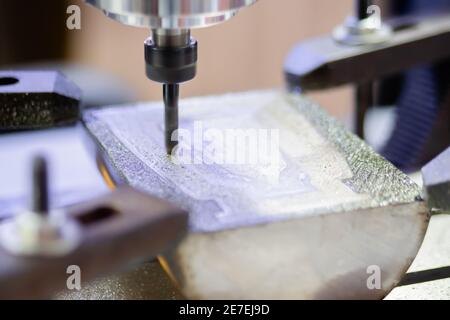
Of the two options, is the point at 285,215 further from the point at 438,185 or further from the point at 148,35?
the point at 148,35

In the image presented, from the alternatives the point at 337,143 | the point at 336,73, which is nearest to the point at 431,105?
the point at 336,73

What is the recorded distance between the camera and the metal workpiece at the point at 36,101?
2.29 feet

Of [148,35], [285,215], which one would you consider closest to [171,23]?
[285,215]

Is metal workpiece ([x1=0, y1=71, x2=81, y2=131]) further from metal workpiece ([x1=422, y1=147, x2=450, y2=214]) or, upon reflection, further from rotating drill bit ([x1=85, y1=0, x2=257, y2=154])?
metal workpiece ([x1=422, y1=147, x2=450, y2=214])

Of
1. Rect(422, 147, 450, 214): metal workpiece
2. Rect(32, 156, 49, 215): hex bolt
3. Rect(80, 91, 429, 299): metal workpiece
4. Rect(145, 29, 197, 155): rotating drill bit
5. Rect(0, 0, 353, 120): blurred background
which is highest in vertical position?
Rect(145, 29, 197, 155): rotating drill bit

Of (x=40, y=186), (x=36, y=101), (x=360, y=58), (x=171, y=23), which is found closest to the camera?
(x=40, y=186)

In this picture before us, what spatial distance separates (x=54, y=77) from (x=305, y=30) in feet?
4.07

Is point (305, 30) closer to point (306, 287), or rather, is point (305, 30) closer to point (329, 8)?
point (329, 8)

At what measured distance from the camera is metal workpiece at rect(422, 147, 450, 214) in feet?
1.81

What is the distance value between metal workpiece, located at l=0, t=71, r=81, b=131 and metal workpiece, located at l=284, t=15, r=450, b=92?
235 millimetres

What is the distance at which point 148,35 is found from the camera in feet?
5.63

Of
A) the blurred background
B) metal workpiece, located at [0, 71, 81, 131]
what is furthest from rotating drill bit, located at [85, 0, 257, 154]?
the blurred background

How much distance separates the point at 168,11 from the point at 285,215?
0.16 metres

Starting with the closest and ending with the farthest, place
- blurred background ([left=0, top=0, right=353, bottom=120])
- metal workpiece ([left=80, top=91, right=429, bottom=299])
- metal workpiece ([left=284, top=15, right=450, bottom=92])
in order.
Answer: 1. metal workpiece ([left=80, top=91, right=429, bottom=299])
2. metal workpiece ([left=284, top=15, right=450, bottom=92])
3. blurred background ([left=0, top=0, right=353, bottom=120])
